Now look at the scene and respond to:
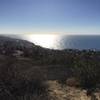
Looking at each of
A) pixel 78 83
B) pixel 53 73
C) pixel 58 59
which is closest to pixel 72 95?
pixel 78 83

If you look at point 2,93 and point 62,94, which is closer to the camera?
point 2,93

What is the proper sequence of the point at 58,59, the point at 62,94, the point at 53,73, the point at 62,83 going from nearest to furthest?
1. the point at 62,94
2. the point at 62,83
3. the point at 53,73
4. the point at 58,59

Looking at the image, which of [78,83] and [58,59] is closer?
[78,83]

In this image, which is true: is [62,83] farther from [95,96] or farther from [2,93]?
[2,93]

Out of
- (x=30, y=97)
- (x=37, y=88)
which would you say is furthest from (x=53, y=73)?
(x=30, y=97)

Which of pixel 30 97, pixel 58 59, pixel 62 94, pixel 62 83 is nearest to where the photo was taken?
pixel 30 97

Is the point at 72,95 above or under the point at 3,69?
under

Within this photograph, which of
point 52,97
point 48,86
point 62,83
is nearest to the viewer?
point 52,97

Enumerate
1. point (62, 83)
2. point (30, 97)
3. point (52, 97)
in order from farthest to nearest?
point (62, 83) → point (52, 97) → point (30, 97)

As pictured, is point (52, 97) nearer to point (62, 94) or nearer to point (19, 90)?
point (62, 94)
